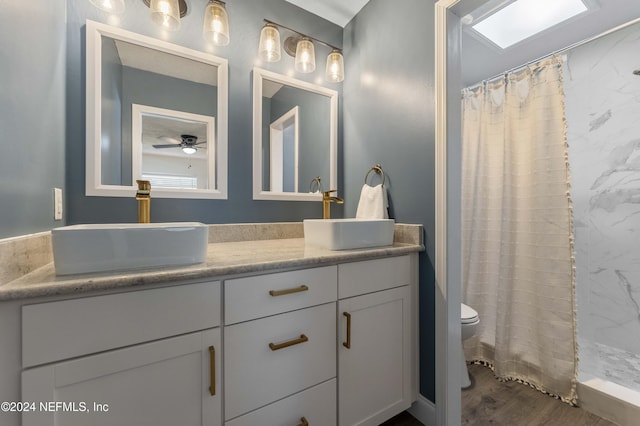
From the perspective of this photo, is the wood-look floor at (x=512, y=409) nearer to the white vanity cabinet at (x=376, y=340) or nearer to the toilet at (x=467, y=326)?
the toilet at (x=467, y=326)

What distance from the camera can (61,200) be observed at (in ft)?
3.46

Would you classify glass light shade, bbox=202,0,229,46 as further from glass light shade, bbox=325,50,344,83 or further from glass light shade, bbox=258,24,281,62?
glass light shade, bbox=325,50,344,83

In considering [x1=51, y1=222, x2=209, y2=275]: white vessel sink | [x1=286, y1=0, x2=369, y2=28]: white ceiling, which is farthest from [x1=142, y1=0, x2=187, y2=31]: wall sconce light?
[x1=51, y1=222, x2=209, y2=275]: white vessel sink

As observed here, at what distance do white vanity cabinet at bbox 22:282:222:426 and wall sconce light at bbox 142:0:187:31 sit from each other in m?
1.27

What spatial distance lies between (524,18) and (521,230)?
4.19 feet

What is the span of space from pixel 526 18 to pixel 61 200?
258cm

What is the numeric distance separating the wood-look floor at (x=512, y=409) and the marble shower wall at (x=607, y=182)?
571 millimetres

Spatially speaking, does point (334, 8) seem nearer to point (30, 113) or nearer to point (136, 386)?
point (30, 113)

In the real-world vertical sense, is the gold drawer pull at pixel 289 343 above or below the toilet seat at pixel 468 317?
above

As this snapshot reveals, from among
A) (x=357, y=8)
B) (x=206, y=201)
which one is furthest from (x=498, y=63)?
(x=206, y=201)


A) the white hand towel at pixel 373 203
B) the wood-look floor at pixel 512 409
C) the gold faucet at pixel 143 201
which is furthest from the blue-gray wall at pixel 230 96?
the wood-look floor at pixel 512 409

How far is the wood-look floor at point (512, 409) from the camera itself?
132 cm

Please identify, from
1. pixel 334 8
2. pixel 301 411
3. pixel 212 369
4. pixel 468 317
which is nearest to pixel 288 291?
pixel 212 369

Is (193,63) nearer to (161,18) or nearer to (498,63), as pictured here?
(161,18)
